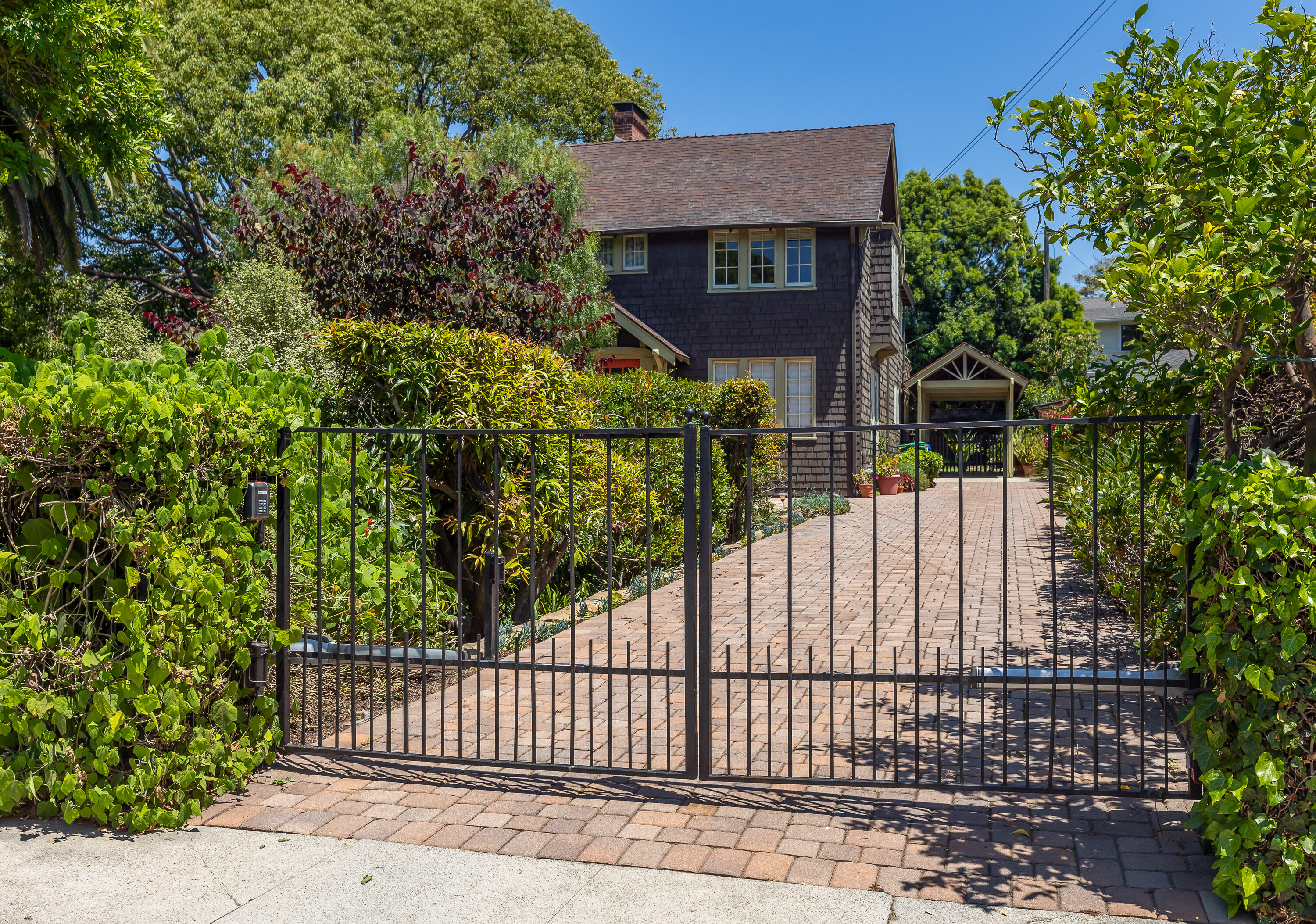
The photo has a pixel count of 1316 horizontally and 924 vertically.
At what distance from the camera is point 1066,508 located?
10.8m

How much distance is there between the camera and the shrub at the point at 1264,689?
3.33 m

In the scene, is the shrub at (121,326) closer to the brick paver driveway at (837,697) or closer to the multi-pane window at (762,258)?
the brick paver driveway at (837,697)

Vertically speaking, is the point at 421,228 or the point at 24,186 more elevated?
the point at 24,186

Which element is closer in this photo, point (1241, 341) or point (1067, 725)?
point (1241, 341)

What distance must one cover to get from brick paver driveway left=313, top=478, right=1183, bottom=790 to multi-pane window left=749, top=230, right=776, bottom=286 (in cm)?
1154

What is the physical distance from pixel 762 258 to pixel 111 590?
19.1 m

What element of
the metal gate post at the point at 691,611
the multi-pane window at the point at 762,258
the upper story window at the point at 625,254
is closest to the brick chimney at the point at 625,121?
the upper story window at the point at 625,254

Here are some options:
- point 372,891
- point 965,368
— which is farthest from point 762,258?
point 372,891

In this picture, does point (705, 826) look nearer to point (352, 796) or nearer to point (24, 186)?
point (352, 796)

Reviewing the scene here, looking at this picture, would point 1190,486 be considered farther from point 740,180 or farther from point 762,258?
point 740,180

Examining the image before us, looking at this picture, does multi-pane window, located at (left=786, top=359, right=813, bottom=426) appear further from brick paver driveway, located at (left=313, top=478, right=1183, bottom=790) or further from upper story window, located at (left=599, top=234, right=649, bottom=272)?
brick paver driveway, located at (left=313, top=478, right=1183, bottom=790)

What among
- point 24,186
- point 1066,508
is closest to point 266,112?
point 24,186

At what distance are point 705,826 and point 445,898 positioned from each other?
118cm

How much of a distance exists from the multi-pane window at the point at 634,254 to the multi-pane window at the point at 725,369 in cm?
280
